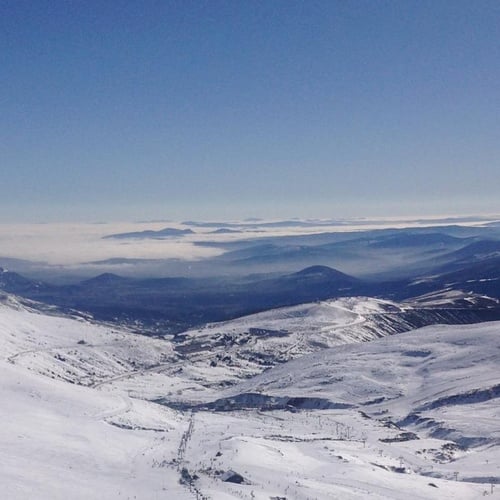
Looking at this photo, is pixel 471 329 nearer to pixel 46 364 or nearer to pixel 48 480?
pixel 46 364

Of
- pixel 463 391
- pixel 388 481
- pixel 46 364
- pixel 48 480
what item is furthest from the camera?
pixel 46 364

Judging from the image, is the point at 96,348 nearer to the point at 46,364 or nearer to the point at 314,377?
the point at 46,364

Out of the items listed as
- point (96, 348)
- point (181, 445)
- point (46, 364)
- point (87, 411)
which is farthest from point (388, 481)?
point (96, 348)

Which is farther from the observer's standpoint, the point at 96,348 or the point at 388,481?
the point at 96,348

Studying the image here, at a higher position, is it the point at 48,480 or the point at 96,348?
the point at 48,480

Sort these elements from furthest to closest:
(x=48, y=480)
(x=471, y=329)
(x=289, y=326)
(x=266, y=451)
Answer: (x=289, y=326) → (x=471, y=329) → (x=266, y=451) → (x=48, y=480)

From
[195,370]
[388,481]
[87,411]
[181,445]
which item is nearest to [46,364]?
[195,370]
